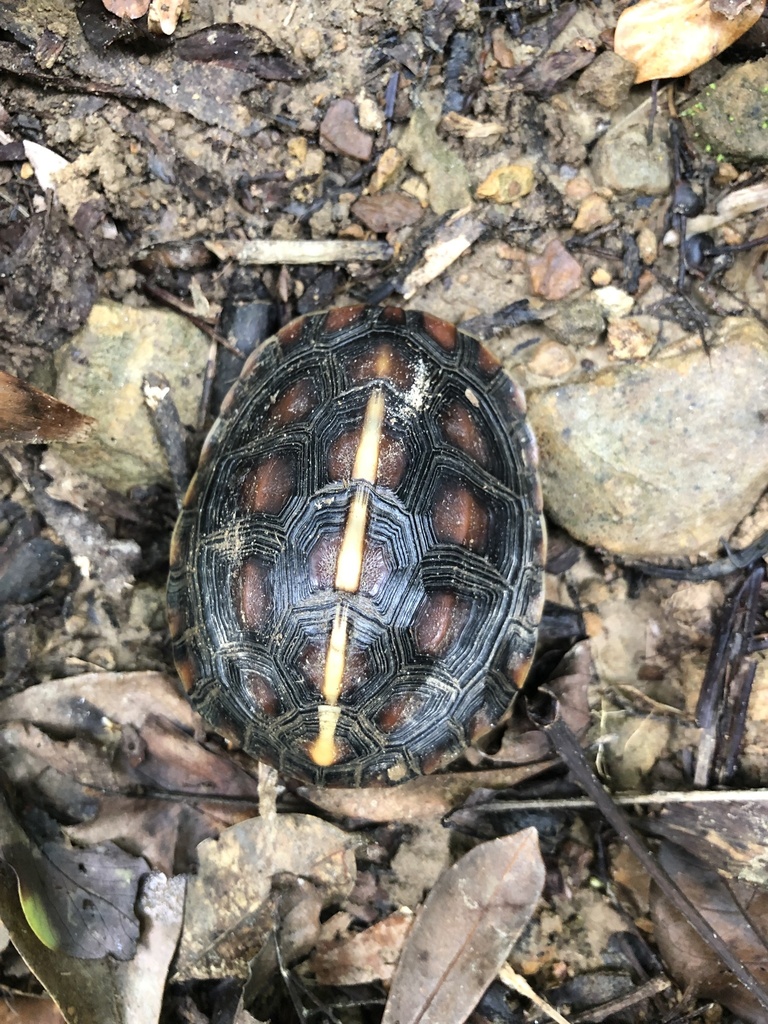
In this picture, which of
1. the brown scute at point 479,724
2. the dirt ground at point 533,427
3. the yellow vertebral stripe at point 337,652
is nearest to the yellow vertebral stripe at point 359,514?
the yellow vertebral stripe at point 337,652

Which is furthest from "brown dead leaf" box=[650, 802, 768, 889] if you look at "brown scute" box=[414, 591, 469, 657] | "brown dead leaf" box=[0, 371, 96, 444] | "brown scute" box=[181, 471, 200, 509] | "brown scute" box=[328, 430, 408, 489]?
"brown dead leaf" box=[0, 371, 96, 444]

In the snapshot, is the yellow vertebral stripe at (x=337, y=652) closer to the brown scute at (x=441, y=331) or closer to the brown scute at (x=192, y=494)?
the brown scute at (x=192, y=494)

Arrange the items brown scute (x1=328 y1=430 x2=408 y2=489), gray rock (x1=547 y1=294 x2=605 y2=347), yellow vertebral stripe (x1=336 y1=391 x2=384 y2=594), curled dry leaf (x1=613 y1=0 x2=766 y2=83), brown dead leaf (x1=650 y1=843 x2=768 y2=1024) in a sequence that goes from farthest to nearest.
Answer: gray rock (x1=547 y1=294 x2=605 y2=347), curled dry leaf (x1=613 y1=0 x2=766 y2=83), brown dead leaf (x1=650 y1=843 x2=768 y2=1024), brown scute (x1=328 y1=430 x2=408 y2=489), yellow vertebral stripe (x1=336 y1=391 x2=384 y2=594)

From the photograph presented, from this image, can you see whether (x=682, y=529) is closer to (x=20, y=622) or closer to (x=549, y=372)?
(x=549, y=372)

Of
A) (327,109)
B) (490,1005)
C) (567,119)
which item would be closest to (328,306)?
(327,109)

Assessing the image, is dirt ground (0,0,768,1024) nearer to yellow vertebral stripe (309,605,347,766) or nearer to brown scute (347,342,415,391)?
yellow vertebral stripe (309,605,347,766)

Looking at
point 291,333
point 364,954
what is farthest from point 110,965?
point 291,333
